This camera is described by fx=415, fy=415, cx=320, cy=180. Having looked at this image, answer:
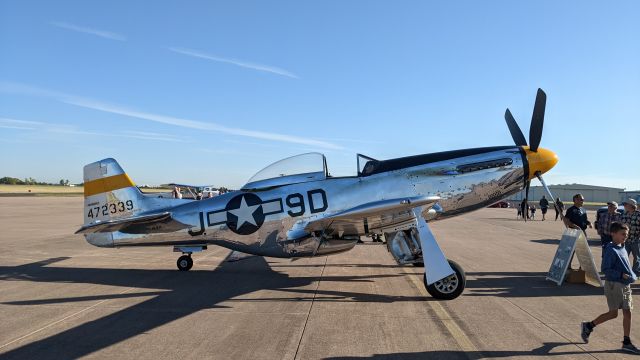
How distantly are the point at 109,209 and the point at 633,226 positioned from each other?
36.2ft

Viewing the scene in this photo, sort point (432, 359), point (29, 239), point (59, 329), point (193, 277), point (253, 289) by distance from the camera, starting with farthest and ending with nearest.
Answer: point (29, 239), point (193, 277), point (253, 289), point (59, 329), point (432, 359)

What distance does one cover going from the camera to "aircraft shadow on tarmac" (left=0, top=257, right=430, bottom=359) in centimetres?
470

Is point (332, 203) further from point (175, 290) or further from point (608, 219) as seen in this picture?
point (608, 219)

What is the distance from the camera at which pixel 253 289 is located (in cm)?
751

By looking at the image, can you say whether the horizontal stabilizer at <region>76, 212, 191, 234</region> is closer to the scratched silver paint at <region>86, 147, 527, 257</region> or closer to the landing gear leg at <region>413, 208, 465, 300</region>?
the scratched silver paint at <region>86, 147, 527, 257</region>

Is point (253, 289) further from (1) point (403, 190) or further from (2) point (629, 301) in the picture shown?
(2) point (629, 301)

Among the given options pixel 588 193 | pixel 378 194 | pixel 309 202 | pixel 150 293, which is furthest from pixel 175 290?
pixel 588 193

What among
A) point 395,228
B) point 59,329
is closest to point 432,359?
point 395,228

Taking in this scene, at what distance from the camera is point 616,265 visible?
4527 millimetres

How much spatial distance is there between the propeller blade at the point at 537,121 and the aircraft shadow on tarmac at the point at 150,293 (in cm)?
381

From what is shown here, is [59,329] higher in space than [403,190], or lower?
lower

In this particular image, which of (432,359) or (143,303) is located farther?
(143,303)

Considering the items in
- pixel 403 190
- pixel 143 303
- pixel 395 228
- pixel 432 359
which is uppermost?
pixel 403 190

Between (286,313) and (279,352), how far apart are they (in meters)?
1.51
